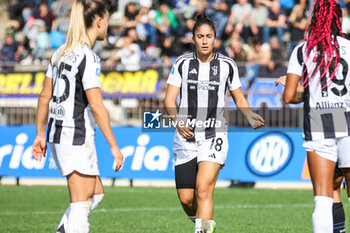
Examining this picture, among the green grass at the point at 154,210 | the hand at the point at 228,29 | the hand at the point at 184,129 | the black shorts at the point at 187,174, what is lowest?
the green grass at the point at 154,210

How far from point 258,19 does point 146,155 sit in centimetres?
619

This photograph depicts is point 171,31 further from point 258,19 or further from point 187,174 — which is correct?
point 187,174

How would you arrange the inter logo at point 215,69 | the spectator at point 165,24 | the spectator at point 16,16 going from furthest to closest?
the spectator at point 16,16, the spectator at point 165,24, the inter logo at point 215,69

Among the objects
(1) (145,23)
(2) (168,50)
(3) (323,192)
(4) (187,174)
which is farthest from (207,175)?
(1) (145,23)

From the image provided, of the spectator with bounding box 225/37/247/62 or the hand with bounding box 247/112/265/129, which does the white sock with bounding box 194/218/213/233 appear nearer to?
the hand with bounding box 247/112/265/129

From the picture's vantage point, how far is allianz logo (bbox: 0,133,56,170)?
15.5 m

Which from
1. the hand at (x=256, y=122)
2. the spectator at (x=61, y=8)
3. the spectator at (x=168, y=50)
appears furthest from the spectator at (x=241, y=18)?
the hand at (x=256, y=122)

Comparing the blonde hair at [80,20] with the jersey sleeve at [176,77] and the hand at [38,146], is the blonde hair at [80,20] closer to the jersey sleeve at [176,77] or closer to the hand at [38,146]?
the hand at [38,146]

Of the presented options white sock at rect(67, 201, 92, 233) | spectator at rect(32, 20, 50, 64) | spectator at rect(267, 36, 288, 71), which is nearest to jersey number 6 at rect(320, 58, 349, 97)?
white sock at rect(67, 201, 92, 233)

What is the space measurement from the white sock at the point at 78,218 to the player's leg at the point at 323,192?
6.15ft

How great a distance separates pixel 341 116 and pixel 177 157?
212cm

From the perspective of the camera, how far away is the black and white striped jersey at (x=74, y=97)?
18.8 ft

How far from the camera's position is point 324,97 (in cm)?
575

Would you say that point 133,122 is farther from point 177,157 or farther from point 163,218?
point 177,157
